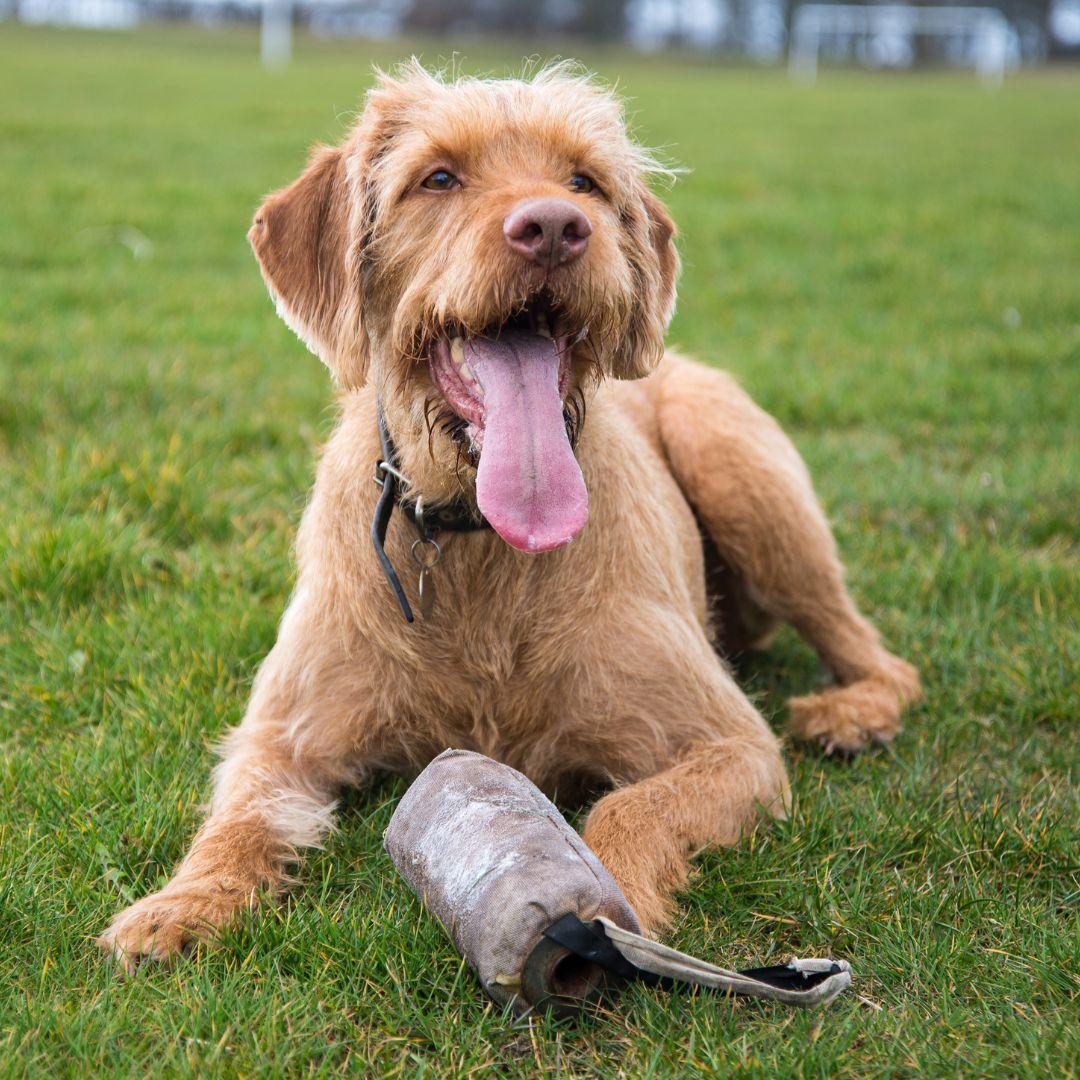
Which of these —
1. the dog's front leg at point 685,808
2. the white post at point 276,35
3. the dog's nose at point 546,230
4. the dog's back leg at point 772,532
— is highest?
the white post at point 276,35

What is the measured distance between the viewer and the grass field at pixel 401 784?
235cm

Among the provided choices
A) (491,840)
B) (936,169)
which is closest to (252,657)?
(491,840)

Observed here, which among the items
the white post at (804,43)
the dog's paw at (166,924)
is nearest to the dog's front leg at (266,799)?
the dog's paw at (166,924)

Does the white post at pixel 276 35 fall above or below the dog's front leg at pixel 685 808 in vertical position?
above

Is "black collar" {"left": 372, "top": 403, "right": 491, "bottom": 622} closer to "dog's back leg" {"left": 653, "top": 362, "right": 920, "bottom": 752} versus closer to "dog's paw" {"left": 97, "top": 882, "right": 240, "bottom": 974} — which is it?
"dog's paw" {"left": 97, "top": 882, "right": 240, "bottom": 974}

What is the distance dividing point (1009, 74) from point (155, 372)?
153 feet

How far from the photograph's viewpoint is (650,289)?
3.37m

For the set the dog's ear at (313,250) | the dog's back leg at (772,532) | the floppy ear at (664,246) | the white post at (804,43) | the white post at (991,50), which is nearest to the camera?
the dog's ear at (313,250)

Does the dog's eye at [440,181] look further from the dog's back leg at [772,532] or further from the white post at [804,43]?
the white post at [804,43]

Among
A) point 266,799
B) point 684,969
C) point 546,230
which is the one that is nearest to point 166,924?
point 266,799

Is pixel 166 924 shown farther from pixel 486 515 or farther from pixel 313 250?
pixel 313 250

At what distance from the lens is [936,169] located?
14617 millimetres

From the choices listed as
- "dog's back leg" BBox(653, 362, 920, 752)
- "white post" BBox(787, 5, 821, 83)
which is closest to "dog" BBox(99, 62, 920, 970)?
"dog's back leg" BBox(653, 362, 920, 752)

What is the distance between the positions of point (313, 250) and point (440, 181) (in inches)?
16.5
